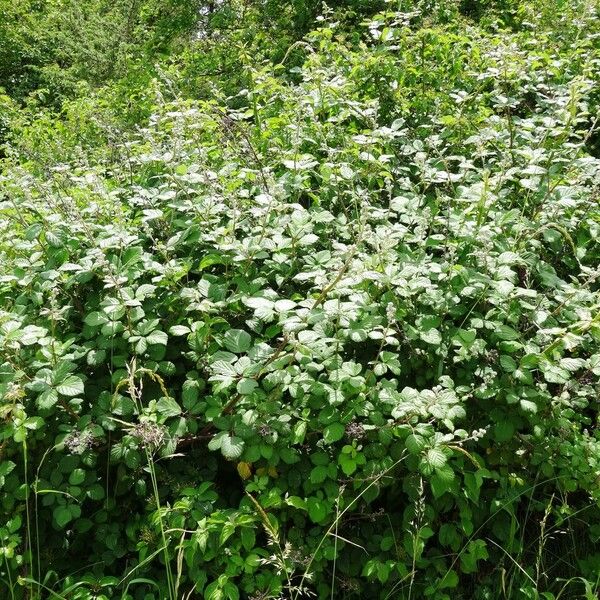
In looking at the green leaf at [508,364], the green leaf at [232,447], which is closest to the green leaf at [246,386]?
the green leaf at [232,447]

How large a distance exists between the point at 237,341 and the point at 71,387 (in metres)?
0.48

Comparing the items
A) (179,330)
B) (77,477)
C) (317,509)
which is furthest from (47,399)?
(317,509)

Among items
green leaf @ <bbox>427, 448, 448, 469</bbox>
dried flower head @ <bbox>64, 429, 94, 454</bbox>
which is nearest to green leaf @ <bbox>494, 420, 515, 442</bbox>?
green leaf @ <bbox>427, 448, 448, 469</bbox>

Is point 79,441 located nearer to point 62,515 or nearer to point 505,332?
point 62,515

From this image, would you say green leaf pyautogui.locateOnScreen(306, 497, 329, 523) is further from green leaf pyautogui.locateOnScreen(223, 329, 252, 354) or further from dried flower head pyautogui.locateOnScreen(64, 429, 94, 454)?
dried flower head pyautogui.locateOnScreen(64, 429, 94, 454)

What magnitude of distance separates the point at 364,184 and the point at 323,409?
108cm

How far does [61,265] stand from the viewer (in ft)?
6.84

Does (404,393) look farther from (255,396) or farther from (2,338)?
(2,338)

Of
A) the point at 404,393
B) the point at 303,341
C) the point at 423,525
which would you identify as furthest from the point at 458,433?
the point at 303,341

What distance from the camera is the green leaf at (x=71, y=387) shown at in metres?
1.80

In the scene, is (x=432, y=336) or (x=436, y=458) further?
(x=432, y=336)

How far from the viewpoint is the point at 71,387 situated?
1.81 meters

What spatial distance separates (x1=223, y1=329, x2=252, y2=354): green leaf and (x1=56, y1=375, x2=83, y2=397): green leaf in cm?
43

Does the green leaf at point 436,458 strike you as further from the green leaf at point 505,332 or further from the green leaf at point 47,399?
the green leaf at point 47,399
